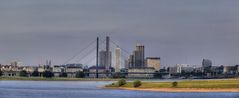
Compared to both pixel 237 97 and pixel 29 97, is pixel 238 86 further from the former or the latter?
pixel 29 97

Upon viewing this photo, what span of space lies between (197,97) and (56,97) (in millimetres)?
30377

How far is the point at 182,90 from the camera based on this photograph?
19862 cm

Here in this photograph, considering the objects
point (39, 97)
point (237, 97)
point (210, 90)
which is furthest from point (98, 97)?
point (210, 90)

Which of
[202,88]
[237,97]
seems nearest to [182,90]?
[202,88]

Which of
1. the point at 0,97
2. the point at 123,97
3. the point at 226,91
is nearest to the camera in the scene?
the point at 0,97

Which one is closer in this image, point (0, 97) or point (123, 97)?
point (0, 97)

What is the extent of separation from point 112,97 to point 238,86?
2325 inches

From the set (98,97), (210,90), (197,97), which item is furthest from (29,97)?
(210,90)

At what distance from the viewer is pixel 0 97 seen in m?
136

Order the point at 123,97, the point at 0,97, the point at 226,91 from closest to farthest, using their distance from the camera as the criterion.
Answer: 1. the point at 0,97
2. the point at 123,97
3. the point at 226,91

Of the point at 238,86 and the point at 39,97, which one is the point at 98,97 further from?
the point at 238,86

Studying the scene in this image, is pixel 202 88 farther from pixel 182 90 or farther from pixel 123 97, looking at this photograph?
pixel 123 97

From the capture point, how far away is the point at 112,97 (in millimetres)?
148125

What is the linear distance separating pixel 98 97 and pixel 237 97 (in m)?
29.6
